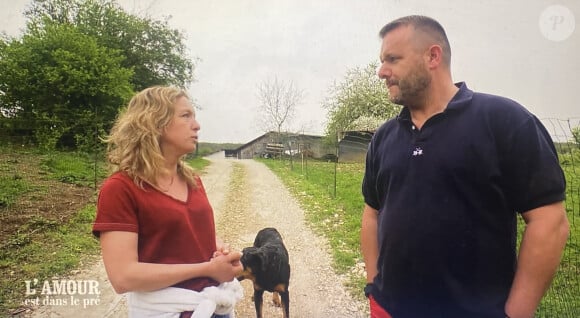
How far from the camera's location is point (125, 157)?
1.09 meters

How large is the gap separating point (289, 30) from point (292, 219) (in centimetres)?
141

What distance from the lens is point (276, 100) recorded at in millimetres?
2586

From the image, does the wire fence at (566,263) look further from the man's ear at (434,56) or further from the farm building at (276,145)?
the farm building at (276,145)

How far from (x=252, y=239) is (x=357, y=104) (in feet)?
5.09

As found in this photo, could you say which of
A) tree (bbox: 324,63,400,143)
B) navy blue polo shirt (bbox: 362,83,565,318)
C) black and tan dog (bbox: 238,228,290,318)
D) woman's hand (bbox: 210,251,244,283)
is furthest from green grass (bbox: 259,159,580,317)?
woman's hand (bbox: 210,251,244,283)

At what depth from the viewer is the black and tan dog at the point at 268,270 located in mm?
2125

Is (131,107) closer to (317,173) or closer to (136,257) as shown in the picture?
(136,257)

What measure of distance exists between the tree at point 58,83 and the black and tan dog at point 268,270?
4.35 ft

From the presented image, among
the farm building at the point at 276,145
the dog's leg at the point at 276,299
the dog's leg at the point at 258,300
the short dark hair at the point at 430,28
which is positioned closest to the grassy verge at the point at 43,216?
the farm building at the point at 276,145

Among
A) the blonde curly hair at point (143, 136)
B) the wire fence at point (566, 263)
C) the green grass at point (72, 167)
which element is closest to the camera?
the blonde curly hair at point (143, 136)

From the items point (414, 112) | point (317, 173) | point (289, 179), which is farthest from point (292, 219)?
point (414, 112)

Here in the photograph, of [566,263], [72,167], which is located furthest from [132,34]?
[566,263]

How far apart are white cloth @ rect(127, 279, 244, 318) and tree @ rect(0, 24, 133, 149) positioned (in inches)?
64.2

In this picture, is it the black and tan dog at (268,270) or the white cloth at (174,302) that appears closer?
A: the white cloth at (174,302)
